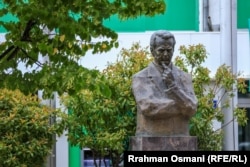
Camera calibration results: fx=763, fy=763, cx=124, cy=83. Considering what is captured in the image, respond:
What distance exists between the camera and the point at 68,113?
12750 mm

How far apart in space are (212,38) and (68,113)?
5074 mm

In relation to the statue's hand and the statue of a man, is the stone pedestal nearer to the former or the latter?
the statue of a man

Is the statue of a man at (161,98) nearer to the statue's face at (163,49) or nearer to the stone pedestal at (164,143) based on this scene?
the statue's face at (163,49)

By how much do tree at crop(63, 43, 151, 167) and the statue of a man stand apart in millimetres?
2143

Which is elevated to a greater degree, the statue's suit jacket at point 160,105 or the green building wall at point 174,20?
the green building wall at point 174,20

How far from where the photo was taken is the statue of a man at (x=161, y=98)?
369 inches

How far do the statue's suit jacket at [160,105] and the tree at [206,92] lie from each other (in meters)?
2.60

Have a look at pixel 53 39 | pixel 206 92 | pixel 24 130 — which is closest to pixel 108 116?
pixel 24 130

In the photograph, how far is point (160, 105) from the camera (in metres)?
9.33

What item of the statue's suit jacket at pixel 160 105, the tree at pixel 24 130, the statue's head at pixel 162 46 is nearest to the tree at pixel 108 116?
the tree at pixel 24 130

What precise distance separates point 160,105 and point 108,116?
2.72 meters

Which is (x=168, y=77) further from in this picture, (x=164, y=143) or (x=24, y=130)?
(x=24, y=130)

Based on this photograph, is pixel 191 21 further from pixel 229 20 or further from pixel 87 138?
pixel 87 138

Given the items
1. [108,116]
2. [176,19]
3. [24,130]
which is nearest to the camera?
[108,116]
